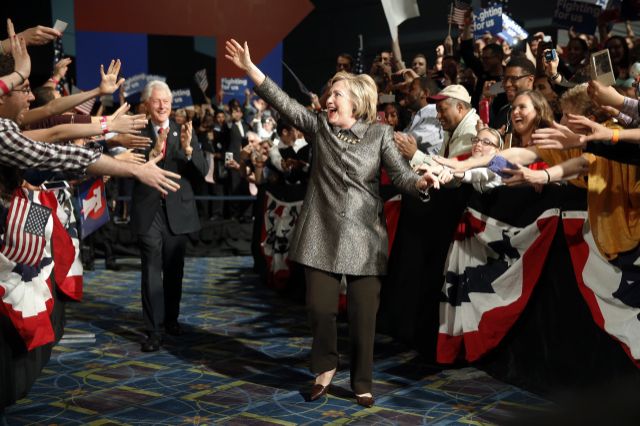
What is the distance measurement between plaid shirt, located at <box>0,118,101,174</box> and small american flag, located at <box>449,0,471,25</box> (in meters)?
5.23

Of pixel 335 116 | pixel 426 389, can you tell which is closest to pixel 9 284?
pixel 335 116

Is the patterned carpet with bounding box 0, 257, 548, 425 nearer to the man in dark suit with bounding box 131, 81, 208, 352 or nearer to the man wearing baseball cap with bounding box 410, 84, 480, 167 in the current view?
the man in dark suit with bounding box 131, 81, 208, 352

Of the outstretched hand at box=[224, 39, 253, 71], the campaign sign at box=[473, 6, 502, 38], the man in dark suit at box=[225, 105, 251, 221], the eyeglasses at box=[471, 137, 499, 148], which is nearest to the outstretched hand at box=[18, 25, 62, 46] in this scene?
the outstretched hand at box=[224, 39, 253, 71]

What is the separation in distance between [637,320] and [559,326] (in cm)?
62

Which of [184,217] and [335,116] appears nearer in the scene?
[335,116]

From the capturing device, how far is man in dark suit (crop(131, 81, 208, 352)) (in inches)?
226

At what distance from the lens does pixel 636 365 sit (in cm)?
368

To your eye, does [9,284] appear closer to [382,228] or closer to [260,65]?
[382,228]

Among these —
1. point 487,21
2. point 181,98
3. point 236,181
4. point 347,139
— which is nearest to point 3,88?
point 347,139

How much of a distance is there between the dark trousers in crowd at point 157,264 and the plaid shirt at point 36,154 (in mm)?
2161

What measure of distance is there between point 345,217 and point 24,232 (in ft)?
5.48

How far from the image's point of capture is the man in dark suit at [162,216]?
18.8 feet

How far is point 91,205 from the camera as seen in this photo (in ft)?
22.2

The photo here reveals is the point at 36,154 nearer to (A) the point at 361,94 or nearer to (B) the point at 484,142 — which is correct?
(A) the point at 361,94
